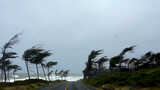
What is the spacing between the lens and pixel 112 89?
2367 cm

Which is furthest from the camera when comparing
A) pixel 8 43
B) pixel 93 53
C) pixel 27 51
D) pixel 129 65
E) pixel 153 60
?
pixel 129 65

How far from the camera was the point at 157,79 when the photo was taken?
2114cm


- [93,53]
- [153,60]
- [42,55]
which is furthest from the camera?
[153,60]

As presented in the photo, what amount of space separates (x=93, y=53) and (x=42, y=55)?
14.8m

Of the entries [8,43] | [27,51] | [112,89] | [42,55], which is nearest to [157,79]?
[112,89]

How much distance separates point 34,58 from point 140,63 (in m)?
41.5

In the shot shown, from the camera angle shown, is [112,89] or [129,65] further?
[129,65]

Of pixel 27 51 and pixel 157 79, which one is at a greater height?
pixel 27 51

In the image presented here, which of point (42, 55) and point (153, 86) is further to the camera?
Result: point (42, 55)

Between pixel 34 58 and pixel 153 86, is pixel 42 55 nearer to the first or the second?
pixel 34 58

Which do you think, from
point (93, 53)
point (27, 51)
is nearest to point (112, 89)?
point (27, 51)

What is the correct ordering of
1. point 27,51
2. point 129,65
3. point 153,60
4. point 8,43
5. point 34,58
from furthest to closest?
point 129,65
point 153,60
point 34,58
point 27,51
point 8,43

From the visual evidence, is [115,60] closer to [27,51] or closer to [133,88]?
[27,51]

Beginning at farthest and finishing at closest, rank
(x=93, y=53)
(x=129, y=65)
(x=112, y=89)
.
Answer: (x=129, y=65), (x=93, y=53), (x=112, y=89)
